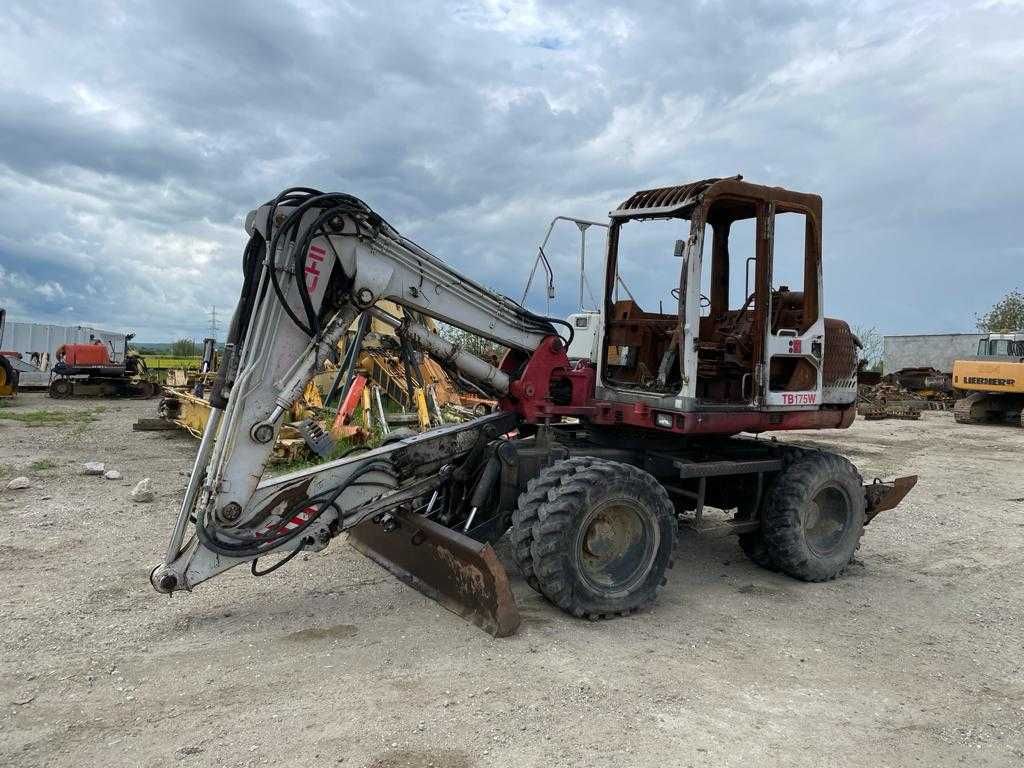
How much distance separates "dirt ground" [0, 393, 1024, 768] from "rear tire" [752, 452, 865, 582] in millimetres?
204

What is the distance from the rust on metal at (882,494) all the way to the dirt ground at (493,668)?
0.47 meters

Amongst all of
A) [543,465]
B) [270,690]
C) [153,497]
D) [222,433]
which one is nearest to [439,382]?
[153,497]

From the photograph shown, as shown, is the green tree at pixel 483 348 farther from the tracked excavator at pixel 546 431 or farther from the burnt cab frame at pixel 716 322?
the burnt cab frame at pixel 716 322

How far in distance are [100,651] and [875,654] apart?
4.54 metres

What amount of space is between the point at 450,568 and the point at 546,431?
4.31ft

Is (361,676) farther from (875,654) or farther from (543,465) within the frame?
(875,654)

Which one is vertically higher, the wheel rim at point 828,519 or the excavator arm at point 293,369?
the excavator arm at point 293,369

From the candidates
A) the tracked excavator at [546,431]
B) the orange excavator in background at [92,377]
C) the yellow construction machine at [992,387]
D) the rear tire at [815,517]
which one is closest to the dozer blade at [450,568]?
the tracked excavator at [546,431]

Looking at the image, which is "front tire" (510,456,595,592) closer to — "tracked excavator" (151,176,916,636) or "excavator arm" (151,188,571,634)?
"tracked excavator" (151,176,916,636)

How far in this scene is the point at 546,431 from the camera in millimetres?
5953

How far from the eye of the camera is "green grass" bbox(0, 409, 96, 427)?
1545cm

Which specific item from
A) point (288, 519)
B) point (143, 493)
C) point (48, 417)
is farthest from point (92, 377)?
point (288, 519)

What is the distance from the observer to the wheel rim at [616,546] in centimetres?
520

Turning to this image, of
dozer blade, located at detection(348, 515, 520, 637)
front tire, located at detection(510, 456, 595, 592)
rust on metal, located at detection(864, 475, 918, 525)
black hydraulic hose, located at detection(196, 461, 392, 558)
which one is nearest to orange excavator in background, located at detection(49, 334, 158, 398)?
dozer blade, located at detection(348, 515, 520, 637)
